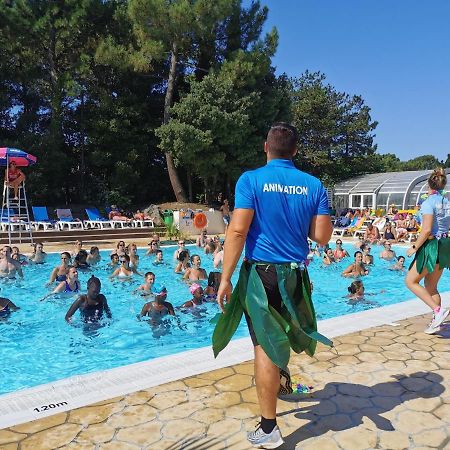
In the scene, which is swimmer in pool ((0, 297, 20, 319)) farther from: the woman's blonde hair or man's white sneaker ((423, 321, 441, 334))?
the woman's blonde hair

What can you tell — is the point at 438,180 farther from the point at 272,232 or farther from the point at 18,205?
the point at 18,205

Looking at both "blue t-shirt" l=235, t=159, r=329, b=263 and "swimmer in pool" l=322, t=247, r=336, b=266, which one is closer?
"blue t-shirt" l=235, t=159, r=329, b=263

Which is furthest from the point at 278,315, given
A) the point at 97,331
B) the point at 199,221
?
the point at 199,221

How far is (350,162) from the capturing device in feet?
111

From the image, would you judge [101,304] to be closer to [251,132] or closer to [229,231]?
[229,231]

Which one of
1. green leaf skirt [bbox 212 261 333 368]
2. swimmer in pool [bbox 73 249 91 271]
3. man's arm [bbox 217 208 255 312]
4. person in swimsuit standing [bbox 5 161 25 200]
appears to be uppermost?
person in swimsuit standing [bbox 5 161 25 200]

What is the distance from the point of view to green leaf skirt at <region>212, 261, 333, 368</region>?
2379 mm

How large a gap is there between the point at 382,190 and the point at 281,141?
1085 inches

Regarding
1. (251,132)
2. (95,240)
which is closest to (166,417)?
(95,240)

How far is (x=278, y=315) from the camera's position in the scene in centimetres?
247

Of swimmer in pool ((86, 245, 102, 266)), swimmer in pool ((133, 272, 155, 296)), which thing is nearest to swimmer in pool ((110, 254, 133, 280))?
swimmer in pool ((133, 272, 155, 296))

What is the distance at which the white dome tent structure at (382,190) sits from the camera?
87.1ft

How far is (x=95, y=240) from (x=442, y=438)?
51.6 feet

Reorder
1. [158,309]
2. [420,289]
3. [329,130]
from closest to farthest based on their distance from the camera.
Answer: [420,289], [158,309], [329,130]
